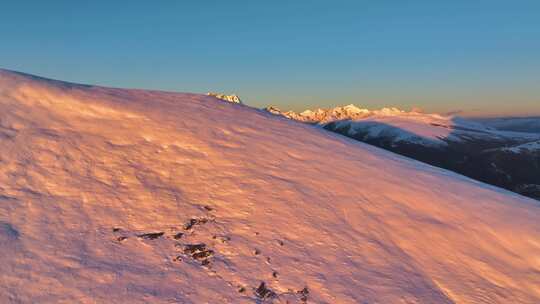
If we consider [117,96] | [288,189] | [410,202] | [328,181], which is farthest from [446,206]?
[117,96]

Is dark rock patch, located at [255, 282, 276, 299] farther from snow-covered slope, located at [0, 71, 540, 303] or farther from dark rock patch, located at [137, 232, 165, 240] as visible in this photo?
dark rock patch, located at [137, 232, 165, 240]

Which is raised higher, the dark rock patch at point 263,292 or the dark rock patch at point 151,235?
the dark rock patch at point 151,235

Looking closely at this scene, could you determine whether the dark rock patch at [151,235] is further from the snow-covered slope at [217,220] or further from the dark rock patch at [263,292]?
the dark rock patch at [263,292]

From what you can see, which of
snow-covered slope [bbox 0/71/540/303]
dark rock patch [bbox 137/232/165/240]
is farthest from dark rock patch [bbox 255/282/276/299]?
dark rock patch [bbox 137/232/165/240]

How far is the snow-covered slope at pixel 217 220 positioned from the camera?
26.8 ft

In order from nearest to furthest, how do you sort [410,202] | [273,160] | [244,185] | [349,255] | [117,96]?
[349,255]
[244,185]
[410,202]
[273,160]
[117,96]

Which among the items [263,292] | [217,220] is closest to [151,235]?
[217,220]

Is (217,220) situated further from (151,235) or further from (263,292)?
(263,292)

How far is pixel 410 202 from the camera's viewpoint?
13.2 meters

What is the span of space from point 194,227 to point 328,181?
17.4ft

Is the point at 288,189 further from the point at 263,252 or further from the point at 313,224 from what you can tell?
the point at 263,252

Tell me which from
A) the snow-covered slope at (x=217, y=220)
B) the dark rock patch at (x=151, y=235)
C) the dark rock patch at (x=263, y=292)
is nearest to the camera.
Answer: the dark rock patch at (x=263, y=292)

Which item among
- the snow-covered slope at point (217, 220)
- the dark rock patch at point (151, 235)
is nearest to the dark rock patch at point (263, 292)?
the snow-covered slope at point (217, 220)

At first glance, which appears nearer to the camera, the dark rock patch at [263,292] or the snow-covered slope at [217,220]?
the dark rock patch at [263,292]
